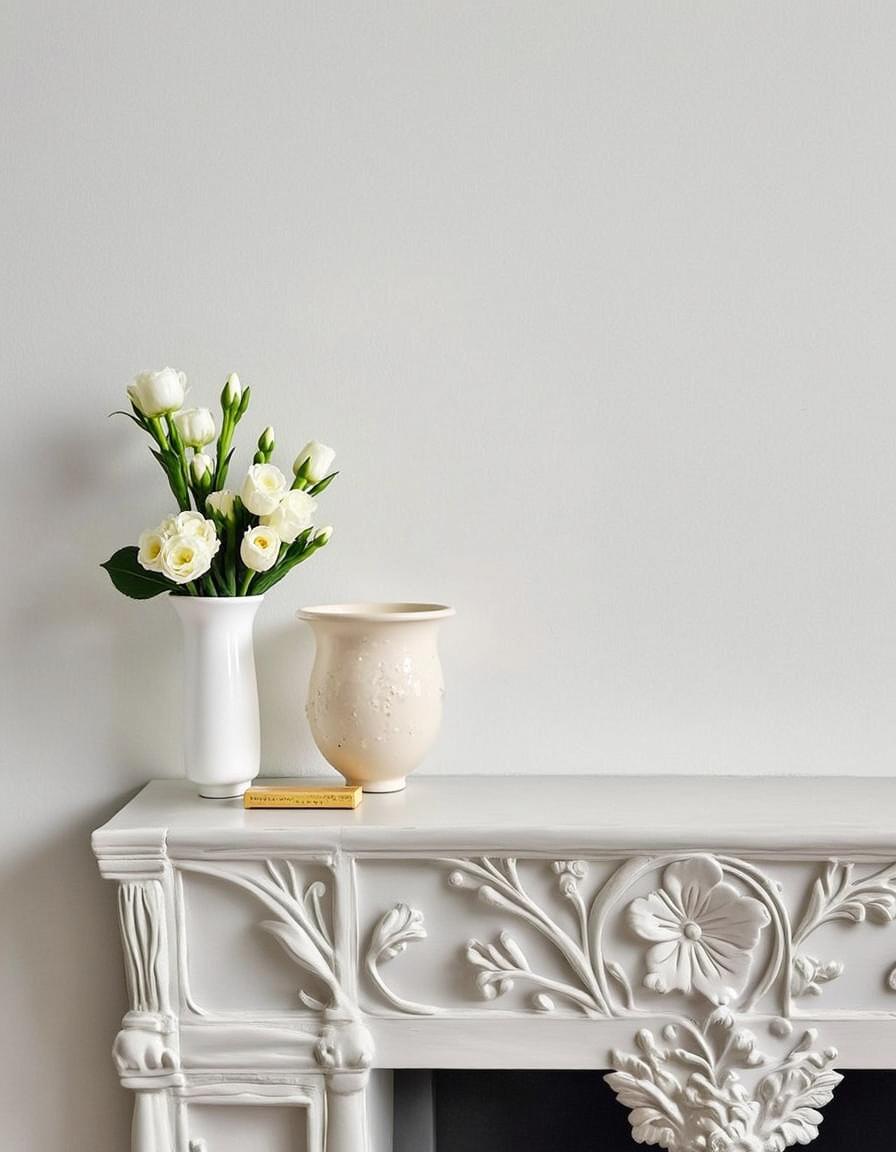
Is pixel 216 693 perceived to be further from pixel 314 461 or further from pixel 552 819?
pixel 552 819

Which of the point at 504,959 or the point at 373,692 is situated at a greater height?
the point at 373,692

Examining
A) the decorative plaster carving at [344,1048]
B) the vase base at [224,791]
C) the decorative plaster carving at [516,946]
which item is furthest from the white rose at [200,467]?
the decorative plaster carving at [344,1048]

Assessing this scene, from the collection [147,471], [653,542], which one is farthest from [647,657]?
[147,471]

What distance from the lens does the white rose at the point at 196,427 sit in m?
1.29

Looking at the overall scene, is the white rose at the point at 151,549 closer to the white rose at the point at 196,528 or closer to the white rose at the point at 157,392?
the white rose at the point at 196,528

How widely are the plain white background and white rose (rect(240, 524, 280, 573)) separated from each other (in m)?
0.16

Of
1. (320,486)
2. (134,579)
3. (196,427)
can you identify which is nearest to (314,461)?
(320,486)

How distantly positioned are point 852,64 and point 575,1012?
110 cm

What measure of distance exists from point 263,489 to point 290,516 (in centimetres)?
4

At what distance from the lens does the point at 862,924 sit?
1201 millimetres

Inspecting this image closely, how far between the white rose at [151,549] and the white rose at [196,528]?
22 millimetres

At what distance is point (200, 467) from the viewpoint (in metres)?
1.29

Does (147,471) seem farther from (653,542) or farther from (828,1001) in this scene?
(828,1001)

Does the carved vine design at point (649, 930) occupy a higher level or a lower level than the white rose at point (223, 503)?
lower
